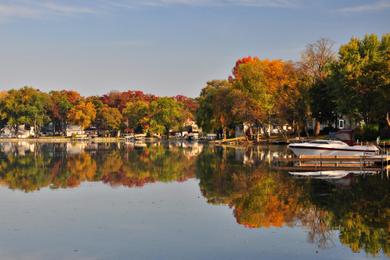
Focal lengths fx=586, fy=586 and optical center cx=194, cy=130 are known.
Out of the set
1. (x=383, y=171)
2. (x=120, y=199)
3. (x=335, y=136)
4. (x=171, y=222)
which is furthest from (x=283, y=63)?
(x=171, y=222)

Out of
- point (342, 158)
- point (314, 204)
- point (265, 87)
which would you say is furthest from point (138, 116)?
point (314, 204)

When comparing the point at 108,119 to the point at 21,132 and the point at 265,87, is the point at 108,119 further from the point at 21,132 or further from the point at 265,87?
the point at 265,87

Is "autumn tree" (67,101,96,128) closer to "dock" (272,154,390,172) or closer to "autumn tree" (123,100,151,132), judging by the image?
"autumn tree" (123,100,151,132)

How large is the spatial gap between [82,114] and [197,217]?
485ft

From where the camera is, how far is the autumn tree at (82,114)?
169625 millimetres

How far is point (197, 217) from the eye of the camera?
25.7m

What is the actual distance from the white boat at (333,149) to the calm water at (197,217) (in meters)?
11.2

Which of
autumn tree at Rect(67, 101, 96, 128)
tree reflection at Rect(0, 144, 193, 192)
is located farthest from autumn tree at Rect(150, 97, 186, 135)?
tree reflection at Rect(0, 144, 193, 192)

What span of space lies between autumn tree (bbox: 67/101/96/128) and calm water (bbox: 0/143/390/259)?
127490mm

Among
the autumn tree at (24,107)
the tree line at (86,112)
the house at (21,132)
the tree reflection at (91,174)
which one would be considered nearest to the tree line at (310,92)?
the tree reflection at (91,174)

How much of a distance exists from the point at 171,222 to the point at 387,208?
9803mm

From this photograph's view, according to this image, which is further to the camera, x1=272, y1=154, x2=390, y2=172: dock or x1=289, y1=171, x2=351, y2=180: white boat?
x1=272, y1=154, x2=390, y2=172: dock

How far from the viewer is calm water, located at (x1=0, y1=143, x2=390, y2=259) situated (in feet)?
62.8

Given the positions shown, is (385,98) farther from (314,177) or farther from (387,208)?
(387,208)
